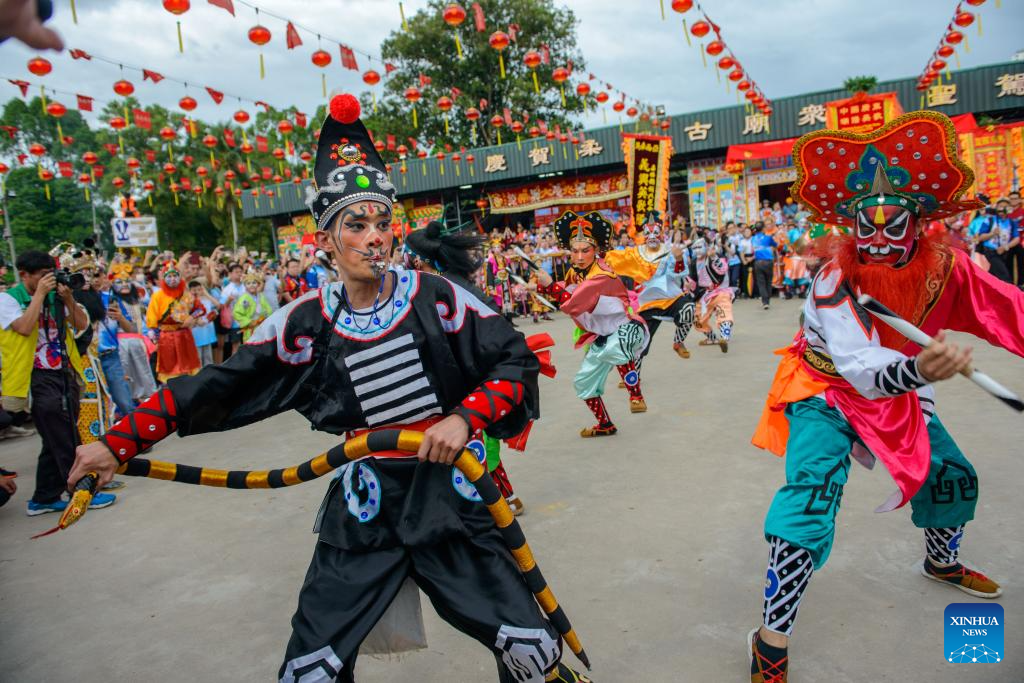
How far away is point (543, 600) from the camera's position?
2010 mm

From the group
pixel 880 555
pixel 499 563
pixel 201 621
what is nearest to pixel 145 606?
pixel 201 621

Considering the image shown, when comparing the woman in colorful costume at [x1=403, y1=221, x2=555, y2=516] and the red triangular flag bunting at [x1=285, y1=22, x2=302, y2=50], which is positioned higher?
the red triangular flag bunting at [x1=285, y1=22, x2=302, y2=50]

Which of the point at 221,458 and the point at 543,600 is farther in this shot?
the point at 221,458

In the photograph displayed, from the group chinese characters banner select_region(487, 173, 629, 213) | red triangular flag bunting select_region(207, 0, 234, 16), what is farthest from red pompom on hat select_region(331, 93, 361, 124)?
chinese characters banner select_region(487, 173, 629, 213)

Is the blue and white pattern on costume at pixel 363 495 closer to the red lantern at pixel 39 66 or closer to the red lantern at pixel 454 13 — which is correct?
the red lantern at pixel 454 13

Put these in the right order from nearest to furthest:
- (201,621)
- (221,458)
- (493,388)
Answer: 1. (493,388)
2. (201,621)
3. (221,458)

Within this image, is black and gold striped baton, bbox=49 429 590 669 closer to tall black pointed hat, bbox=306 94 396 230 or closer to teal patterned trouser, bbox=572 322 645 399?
tall black pointed hat, bbox=306 94 396 230

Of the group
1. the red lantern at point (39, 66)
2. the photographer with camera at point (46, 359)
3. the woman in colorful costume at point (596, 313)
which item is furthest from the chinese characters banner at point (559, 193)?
the photographer with camera at point (46, 359)

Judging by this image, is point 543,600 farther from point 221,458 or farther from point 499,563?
point 221,458

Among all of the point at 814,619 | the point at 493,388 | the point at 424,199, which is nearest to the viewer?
the point at 493,388

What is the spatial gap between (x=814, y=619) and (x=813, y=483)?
2.48 feet

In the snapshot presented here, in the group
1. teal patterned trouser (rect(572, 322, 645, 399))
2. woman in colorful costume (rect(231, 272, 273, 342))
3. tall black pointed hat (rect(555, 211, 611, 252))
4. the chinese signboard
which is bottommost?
teal patterned trouser (rect(572, 322, 645, 399))

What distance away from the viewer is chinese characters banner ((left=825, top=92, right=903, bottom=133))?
14938 mm

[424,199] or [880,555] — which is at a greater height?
[424,199]
